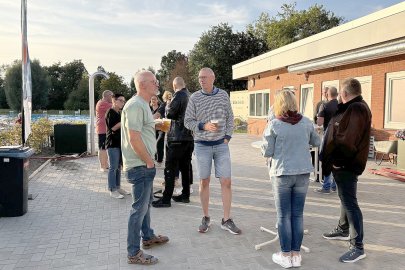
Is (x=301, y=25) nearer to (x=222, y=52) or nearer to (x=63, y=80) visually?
(x=222, y=52)

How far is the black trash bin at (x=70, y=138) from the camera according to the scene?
38.0ft

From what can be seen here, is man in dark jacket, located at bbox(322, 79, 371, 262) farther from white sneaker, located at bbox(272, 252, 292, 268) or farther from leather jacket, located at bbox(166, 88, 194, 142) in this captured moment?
leather jacket, located at bbox(166, 88, 194, 142)

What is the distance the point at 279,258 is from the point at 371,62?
9020mm

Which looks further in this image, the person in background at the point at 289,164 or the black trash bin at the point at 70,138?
the black trash bin at the point at 70,138

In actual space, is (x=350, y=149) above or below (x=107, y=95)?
below

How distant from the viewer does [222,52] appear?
37.5 meters

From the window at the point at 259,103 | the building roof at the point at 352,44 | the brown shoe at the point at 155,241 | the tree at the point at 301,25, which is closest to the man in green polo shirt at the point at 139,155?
the brown shoe at the point at 155,241

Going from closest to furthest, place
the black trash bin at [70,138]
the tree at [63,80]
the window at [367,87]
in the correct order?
the window at [367,87], the black trash bin at [70,138], the tree at [63,80]

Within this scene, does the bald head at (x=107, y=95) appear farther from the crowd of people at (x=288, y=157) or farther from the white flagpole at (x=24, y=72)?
the crowd of people at (x=288, y=157)

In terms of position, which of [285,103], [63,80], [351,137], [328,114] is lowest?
[351,137]

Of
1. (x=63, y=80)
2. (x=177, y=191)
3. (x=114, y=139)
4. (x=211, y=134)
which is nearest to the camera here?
(x=211, y=134)

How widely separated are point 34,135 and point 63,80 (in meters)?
55.7

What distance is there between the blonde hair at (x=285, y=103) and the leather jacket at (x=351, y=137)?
1.97 ft

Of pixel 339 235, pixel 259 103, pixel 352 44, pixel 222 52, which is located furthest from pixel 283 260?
pixel 222 52
